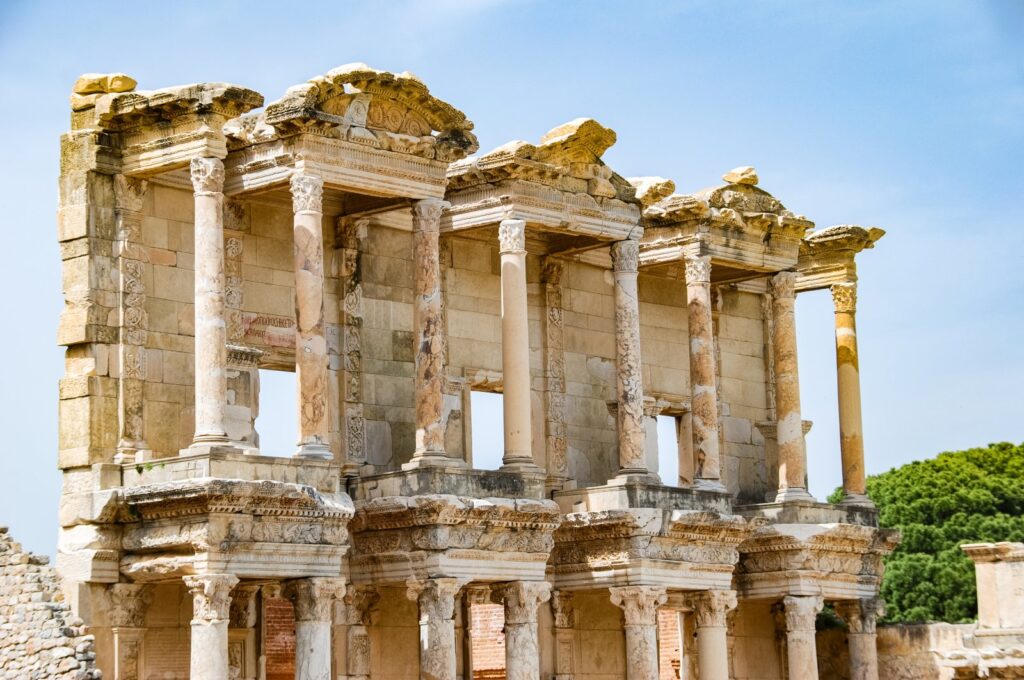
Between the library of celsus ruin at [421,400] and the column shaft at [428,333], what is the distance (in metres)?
0.04

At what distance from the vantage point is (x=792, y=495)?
104 ft

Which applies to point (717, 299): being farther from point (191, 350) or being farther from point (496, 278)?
point (191, 350)

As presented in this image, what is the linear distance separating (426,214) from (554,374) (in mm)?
4804

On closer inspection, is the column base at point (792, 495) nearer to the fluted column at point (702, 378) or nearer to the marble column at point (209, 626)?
the fluted column at point (702, 378)

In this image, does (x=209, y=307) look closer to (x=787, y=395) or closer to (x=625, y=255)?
(x=625, y=255)

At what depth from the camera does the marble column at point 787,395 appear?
3175cm

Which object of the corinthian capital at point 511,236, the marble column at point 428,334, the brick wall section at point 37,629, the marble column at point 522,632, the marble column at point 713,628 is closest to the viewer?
the brick wall section at point 37,629

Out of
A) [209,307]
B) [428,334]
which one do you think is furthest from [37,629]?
[428,334]

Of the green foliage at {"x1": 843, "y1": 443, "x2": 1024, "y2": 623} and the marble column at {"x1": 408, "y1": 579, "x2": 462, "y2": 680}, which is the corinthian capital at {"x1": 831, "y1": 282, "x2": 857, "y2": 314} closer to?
the marble column at {"x1": 408, "y1": 579, "x2": 462, "y2": 680}

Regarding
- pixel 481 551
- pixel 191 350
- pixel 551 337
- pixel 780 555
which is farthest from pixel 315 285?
pixel 780 555

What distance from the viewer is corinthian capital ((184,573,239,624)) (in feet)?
77.0

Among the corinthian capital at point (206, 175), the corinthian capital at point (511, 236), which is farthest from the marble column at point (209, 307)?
the corinthian capital at point (511, 236)

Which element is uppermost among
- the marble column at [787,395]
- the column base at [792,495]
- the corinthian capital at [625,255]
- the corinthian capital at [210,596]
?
the corinthian capital at [625,255]

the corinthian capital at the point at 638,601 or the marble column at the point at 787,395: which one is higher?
the marble column at the point at 787,395
